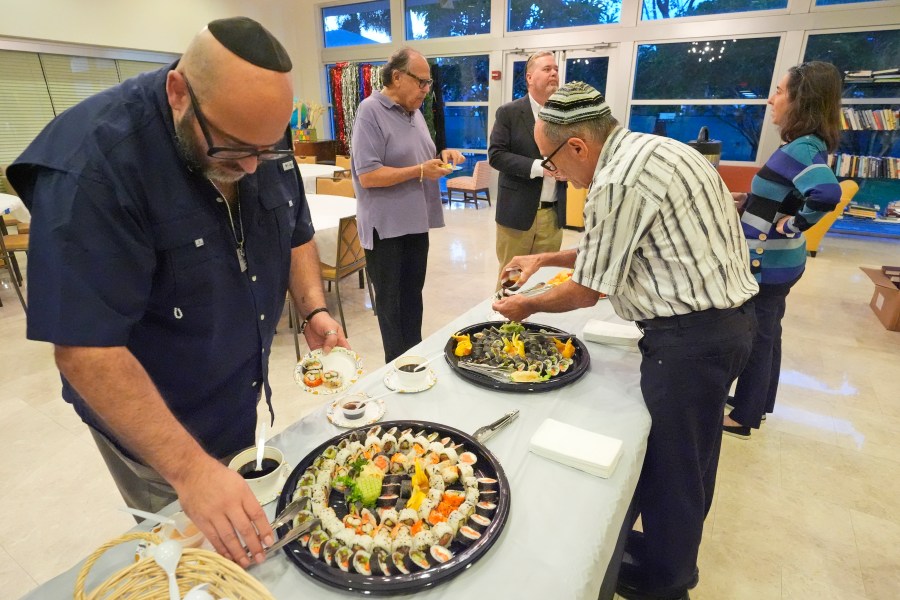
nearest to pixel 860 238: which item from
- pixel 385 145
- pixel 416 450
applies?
pixel 385 145

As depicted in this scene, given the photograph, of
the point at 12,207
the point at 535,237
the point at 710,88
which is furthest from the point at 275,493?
the point at 710,88

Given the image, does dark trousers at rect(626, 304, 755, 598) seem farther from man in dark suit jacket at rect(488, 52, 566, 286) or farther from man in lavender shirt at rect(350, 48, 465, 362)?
man in dark suit jacket at rect(488, 52, 566, 286)

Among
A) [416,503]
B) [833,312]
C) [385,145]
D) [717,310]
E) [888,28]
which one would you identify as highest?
[888,28]

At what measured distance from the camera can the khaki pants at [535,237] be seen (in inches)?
119

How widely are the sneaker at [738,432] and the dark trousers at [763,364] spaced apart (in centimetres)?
3

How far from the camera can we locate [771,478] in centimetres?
210

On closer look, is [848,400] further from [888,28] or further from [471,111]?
[471,111]

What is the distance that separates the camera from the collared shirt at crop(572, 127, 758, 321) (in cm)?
116

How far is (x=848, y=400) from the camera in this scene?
8.74ft

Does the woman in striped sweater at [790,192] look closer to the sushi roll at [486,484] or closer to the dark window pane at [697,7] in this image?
the sushi roll at [486,484]

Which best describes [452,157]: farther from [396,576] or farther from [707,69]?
[707,69]

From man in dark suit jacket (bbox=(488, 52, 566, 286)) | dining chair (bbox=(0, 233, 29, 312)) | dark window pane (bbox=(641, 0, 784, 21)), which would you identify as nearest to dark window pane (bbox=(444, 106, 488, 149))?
dark window pane (bbox=(641, 0, 784, 21))

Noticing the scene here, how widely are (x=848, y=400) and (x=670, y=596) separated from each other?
6.39 ft

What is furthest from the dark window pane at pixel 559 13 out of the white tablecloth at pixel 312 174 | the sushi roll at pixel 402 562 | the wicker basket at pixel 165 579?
the wicker basket at pixel 165 579
